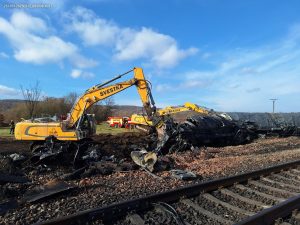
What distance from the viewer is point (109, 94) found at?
1816 centimetres

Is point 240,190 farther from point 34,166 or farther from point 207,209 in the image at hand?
point 34,166

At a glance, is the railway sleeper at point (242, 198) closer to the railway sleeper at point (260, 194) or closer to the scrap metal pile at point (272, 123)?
the railway sleeper at point (260, 194)

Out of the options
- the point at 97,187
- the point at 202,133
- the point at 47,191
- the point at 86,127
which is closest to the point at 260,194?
the point at 97,187

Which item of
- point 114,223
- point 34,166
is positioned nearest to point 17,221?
point 114,223

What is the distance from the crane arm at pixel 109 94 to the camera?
17.6 m

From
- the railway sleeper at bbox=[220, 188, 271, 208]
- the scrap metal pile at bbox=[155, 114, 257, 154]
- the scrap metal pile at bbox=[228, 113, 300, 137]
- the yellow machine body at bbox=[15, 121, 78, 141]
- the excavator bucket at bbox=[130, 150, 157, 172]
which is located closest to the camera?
the railway sleeper at bbox=[220, 188, 271, 208]

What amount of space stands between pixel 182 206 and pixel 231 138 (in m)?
17.1

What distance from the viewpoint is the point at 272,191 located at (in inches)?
316

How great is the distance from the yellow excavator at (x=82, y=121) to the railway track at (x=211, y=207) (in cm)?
925

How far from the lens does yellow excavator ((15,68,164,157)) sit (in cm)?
1638

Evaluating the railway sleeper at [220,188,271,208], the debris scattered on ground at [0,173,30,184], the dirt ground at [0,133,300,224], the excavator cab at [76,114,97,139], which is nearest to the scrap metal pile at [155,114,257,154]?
the excavator cab at [76,114,97,139]

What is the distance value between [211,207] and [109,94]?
12.1m

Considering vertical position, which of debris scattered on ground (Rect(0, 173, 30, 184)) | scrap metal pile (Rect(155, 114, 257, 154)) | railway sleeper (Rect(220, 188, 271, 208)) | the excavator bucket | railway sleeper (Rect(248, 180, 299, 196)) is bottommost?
debris scattered on ground (Rect(0, 173, 30, 184))

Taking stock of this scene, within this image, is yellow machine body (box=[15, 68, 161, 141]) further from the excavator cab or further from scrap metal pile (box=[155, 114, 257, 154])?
scrap metal pile (box=[155, 114, 257, 154])
